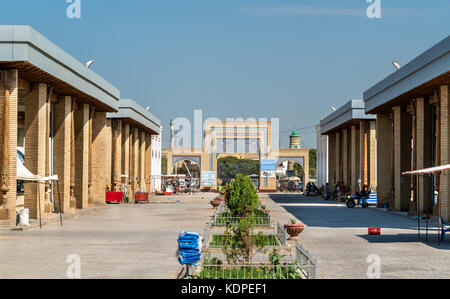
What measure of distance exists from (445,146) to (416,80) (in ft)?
11.7

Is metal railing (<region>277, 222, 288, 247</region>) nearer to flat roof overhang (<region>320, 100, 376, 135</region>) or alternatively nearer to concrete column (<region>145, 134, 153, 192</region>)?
flat roof overhang (<region>320, 100, 376, 135</region>)

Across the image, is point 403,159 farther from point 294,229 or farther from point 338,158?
point 338,158

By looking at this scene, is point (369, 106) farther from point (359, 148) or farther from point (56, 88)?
point (56, 88)

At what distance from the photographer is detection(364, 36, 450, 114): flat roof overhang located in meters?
25.6

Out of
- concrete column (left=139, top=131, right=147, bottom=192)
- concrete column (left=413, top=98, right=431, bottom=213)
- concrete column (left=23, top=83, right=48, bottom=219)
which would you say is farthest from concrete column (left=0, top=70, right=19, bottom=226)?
concrete column (left=139, top=131, right=147, bottom=192)

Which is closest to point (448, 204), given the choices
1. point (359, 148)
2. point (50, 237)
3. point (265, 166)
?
point (50, 237)

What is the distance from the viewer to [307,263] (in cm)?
1213

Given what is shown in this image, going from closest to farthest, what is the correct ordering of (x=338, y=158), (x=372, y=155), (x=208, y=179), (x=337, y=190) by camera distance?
(x=372, y=155), (x=337, y=190), (x=338, y=158), (x=208, y=179)

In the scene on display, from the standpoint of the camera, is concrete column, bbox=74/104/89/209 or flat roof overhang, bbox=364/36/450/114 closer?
flat roof overhang, bbox=364/36/450/114

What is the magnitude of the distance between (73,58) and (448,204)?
1722cm

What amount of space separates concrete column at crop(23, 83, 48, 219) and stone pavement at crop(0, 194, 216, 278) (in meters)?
1.33

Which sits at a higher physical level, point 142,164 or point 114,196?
point 142,164

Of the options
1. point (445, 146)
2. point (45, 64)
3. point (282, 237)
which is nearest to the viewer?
point (282, 237)

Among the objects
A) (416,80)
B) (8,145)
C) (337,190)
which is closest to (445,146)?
(416,80)
